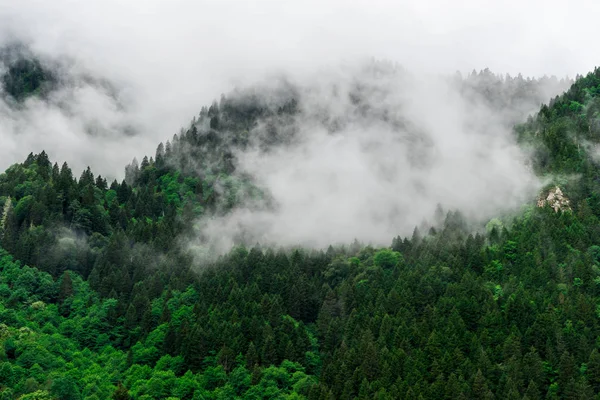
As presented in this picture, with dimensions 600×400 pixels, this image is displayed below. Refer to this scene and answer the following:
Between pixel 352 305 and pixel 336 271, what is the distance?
65.5 ft

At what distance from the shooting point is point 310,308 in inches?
6442

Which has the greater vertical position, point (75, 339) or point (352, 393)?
point (75, 339)

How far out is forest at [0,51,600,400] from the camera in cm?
12500

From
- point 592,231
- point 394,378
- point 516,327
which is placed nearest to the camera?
point 394,378

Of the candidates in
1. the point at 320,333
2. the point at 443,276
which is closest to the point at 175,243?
the point at 320,333

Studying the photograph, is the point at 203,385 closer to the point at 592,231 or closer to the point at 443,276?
the point at 443,276

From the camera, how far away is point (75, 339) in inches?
6009

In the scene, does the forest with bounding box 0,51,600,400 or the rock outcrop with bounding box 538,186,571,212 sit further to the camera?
the rock outcrop with bounding box 538,186,571,212

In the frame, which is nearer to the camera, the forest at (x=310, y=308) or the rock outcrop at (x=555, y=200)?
the forest at (x=310, y=308)

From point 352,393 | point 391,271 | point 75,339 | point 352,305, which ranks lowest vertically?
point 352,393

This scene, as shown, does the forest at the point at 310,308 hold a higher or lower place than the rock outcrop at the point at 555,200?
lower

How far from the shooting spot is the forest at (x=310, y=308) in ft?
410

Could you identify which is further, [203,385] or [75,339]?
[75,339]

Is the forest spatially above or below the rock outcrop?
below
